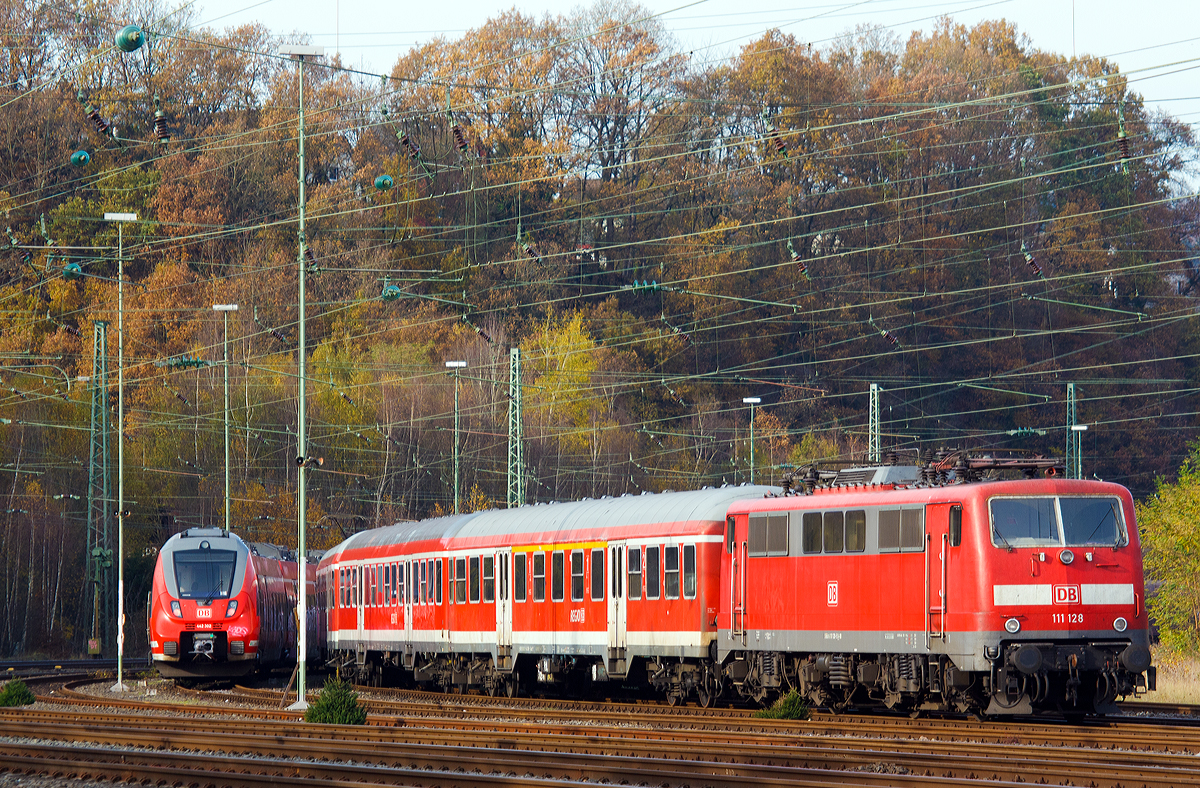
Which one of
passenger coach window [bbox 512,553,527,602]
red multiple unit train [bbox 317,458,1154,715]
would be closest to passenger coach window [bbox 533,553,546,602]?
red multiple unit train [bbox 317,458,1154,715]

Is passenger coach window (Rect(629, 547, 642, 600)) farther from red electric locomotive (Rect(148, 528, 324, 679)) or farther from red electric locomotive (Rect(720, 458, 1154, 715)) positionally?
red electric locomotive (Rect(148, 528, 324, 679))

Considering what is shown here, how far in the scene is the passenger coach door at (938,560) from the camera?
22156 millimetres

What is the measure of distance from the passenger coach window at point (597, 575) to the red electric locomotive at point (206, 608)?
12336mm

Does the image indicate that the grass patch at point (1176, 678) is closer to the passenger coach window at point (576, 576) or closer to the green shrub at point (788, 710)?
the green shrub at point (788, 710)

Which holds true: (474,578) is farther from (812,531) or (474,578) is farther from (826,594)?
(826,594)

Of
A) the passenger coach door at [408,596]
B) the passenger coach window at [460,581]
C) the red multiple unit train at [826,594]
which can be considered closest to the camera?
the red multiple unit train at [826,594]

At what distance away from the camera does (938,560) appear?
22453 mm

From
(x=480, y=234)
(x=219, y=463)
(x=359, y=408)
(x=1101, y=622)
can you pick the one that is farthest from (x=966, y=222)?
(x=1101, y=622)

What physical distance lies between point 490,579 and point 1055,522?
1410cm

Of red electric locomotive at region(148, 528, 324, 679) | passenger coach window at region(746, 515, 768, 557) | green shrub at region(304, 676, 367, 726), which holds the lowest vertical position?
green shrub at region(304, 676, 367, 726)

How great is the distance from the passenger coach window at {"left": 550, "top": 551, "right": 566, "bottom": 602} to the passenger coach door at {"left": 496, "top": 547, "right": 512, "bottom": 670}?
1.69 metres

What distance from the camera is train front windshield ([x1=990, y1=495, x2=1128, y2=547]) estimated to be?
21844mm

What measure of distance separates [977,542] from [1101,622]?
6.09 ft

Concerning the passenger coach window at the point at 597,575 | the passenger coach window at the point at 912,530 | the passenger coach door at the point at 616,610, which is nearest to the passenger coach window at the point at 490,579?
the passenger coach window at the point at 597,575
